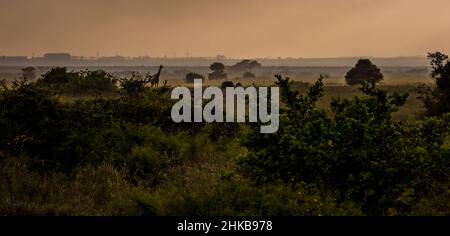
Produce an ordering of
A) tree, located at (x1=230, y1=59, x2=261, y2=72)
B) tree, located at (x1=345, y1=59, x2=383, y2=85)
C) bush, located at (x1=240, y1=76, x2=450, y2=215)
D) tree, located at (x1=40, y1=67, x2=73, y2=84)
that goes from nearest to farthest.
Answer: bush, located at (x1=240, y1=76, x2=450, y2=215), tree, located at (x1=40, y1=67, x2=73, y2=84), tree, located at (x1=345, y1=59, x2=383, y2=85), tree, located at (x1=230, y1=59, x2=261, y2=72)

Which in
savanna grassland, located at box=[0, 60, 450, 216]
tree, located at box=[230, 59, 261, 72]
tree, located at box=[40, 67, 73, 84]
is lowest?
savanna grassland, located at box=[0, 60, 450, 216]

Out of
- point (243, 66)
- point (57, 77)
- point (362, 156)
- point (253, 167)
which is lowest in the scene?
point (253, 167)

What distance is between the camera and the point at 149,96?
59.6 ft

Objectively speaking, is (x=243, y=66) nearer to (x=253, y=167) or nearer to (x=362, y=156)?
(x=253, y=167)

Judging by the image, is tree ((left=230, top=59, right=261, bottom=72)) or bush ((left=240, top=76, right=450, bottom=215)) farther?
tree ((left=230, top=59, right=261, bottom=72))

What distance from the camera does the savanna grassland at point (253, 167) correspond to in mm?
8992

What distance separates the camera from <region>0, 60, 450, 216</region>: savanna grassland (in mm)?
8992

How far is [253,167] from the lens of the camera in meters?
10.1

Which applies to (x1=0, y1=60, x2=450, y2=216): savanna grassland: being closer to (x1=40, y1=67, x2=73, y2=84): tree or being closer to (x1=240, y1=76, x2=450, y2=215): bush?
(x1=240, y1=76, x2=450, y2=215): bush

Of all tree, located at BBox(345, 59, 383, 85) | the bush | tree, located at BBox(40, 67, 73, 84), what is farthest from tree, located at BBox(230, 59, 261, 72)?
the bush

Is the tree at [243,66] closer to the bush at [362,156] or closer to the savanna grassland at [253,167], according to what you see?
the savanna grassland at [253,167]

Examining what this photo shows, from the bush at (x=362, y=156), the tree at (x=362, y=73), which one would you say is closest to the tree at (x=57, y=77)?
the bush at (x=362, y=156)

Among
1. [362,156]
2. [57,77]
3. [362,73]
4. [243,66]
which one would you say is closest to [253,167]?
[362,156]

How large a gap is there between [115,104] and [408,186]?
9.90 metres
